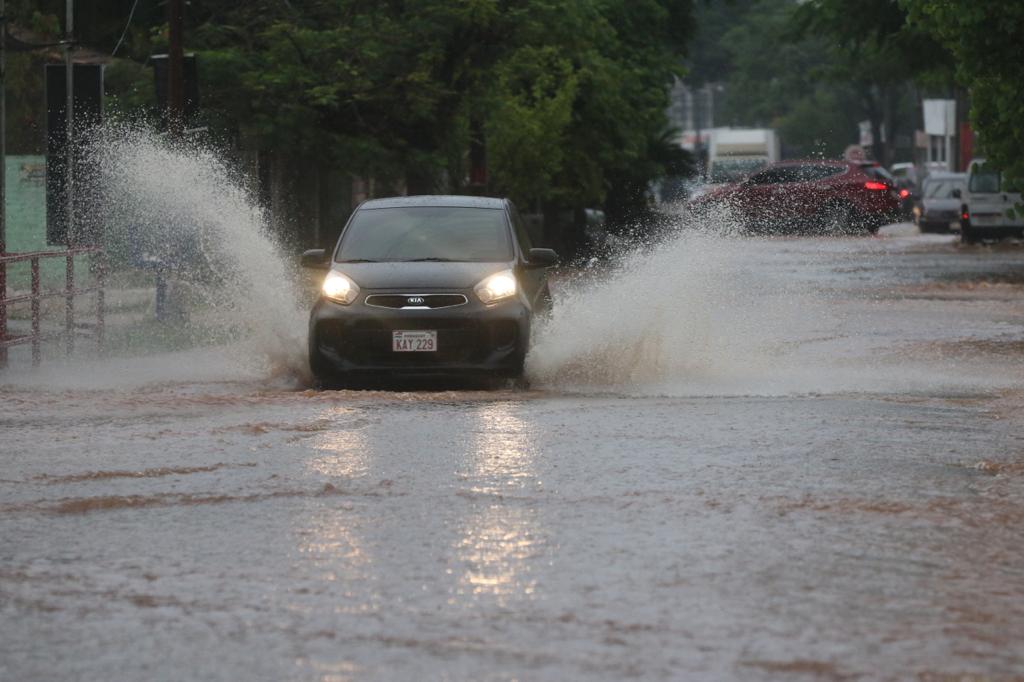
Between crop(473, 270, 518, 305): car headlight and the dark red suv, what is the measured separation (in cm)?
3525

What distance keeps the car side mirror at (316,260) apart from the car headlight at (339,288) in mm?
459

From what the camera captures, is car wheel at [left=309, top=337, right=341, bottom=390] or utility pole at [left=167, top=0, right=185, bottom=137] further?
utility pole at [left=167, top=0, right=185, bottom=137]

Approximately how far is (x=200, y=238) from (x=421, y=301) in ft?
26.5

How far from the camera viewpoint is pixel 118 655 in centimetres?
661

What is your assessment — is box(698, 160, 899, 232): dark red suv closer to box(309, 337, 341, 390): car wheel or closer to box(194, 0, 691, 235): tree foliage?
box(194, 0, 691, 235): tree foliage

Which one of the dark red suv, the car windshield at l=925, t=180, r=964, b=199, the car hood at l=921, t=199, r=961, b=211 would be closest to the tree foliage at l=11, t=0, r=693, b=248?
the dark red suv

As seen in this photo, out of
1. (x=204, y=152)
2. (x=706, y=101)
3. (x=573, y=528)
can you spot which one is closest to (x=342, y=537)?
(x=573, y=528)

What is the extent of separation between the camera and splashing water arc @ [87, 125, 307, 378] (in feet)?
56.3

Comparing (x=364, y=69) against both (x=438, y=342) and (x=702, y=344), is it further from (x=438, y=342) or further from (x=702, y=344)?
(x=438, y=342)

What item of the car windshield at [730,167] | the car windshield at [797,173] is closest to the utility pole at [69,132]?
the car windshield at [797,173]

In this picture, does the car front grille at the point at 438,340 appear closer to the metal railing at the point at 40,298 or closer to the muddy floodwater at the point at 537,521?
the muddy floodwater at the point at 537,521

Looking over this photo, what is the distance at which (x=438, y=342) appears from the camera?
49.2 feet

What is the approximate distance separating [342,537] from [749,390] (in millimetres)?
6760

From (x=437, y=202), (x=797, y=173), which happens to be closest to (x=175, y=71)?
(x=437, y=202)
